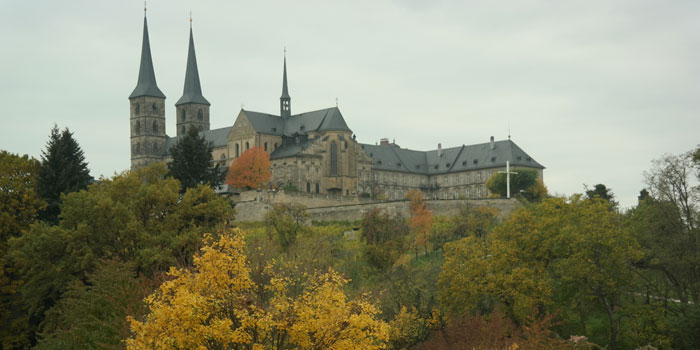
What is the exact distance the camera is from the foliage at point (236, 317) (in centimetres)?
2220

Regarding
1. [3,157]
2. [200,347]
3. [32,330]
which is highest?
[3,157]

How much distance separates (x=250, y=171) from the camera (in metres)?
98.5

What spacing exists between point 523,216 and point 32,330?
978 inches

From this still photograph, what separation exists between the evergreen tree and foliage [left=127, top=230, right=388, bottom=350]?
30.2m

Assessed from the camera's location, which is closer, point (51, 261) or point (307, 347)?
point (307, 347)

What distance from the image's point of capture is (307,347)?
75.4 ft

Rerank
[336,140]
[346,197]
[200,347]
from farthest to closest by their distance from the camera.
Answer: [336,140] → [346,197] → [200,347]

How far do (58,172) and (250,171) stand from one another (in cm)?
4574

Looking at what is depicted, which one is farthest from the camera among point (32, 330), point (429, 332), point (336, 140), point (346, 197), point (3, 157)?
point (336, 140)

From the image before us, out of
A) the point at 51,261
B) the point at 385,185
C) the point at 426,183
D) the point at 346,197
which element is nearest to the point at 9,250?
the point at 51,261

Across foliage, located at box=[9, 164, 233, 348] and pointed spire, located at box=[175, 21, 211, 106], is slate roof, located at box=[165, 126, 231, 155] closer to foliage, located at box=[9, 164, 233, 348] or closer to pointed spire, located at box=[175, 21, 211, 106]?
pointed spire, located at box=[175, 21, 211, 106]

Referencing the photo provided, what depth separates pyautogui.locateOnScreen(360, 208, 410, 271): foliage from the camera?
1982 inches

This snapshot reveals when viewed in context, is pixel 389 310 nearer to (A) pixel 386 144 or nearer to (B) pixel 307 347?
(B) pixel 307 347

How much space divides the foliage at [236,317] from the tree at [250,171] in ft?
241
